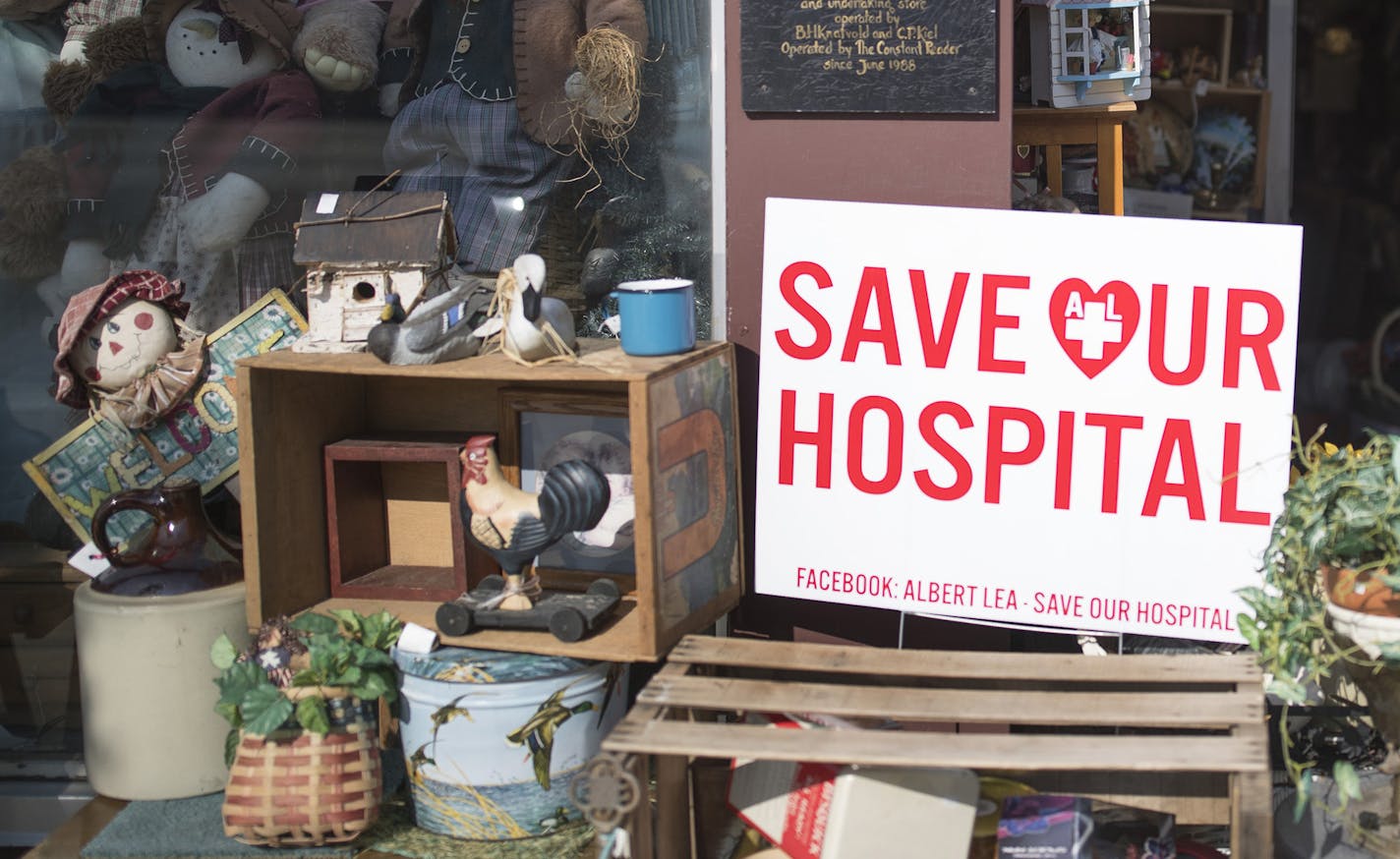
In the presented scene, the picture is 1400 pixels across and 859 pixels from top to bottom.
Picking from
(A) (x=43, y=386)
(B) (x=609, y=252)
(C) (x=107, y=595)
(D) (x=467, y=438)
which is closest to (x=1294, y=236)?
(B) (x=609, y=252)

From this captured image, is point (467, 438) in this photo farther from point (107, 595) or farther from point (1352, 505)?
point (1352, 505)

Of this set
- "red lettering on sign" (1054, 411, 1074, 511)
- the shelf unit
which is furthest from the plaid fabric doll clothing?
the shelf unit

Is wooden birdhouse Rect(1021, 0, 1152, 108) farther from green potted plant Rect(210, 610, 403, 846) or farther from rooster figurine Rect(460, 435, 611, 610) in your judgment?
green potted plant Rect(210, 610, 403, 846)

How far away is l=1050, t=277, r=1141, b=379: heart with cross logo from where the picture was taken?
2721mm

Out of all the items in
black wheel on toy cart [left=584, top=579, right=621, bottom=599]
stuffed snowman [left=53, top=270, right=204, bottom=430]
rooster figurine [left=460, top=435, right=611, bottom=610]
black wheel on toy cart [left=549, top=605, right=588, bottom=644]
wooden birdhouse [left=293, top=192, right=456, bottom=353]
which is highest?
wooden birdhouse [left=293, top=192, right=456, bottom=353]

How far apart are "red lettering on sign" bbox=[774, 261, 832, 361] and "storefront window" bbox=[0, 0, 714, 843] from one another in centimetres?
38

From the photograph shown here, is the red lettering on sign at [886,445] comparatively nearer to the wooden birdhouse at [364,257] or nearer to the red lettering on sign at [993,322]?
the red lettering on sign at [993,322]

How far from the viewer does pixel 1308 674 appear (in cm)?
245

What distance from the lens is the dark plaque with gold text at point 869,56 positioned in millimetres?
2900

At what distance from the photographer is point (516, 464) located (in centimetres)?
306

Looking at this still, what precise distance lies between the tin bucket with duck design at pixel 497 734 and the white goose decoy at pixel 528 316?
1.91 ft

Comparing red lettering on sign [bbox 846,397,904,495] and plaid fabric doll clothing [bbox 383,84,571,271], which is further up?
plaid fabric doll clothing [bbox 383,84,571,271]

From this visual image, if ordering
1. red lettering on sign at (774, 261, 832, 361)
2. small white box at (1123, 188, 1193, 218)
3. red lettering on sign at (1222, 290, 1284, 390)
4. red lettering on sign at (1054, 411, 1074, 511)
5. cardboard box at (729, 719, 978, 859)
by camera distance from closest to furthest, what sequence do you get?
cardboard box at (729, 719, 978, 859) < red lettering on sign at (1222, 290, 1284, 390) < red lettering on sign at (1054, 411, 1074, 511) < red lettering on sign at (774, 261, 832, 361) < small white box at (1123, 188, 1193, 218)

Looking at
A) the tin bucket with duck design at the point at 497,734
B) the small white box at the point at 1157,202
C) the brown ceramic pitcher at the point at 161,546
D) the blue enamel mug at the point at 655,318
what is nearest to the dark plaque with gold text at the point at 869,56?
the blue enamel mug at the point at 655,318
